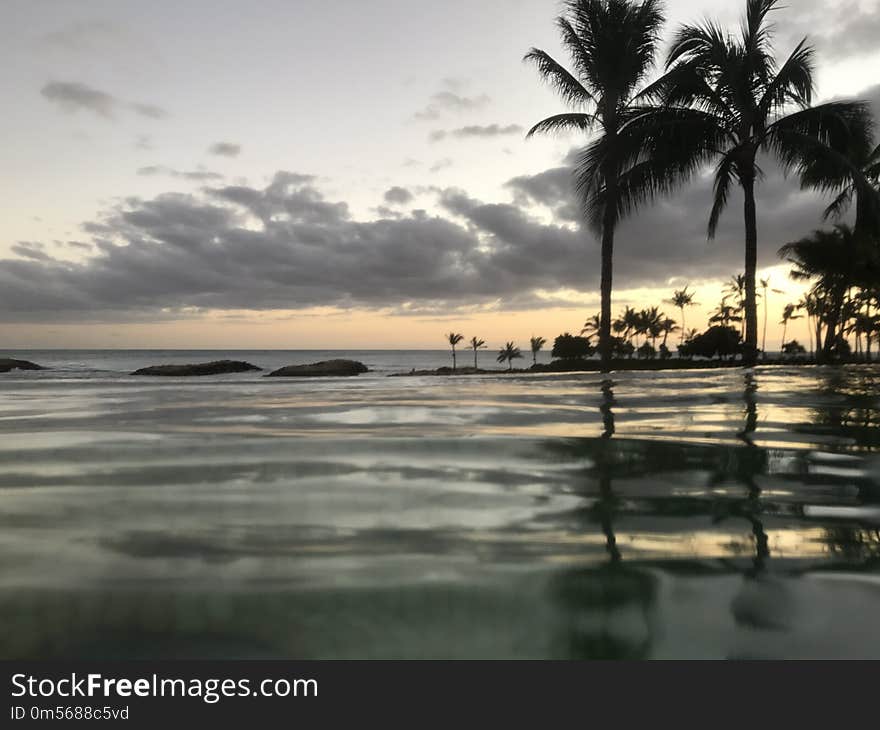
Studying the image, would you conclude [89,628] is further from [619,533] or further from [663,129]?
[663,129]

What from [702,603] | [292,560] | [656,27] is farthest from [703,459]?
[656,27]

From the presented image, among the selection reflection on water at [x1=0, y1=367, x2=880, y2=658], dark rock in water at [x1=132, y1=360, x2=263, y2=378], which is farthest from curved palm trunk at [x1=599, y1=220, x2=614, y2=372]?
dark rock in water at [x1=132, y1=360, x2=263, y2=378]

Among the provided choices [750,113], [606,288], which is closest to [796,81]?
[750,113]

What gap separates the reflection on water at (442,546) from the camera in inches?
39.4

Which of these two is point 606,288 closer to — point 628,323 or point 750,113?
point 750,113

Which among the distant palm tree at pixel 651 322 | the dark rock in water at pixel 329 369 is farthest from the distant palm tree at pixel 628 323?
the dark rock in water at pixel 329 369

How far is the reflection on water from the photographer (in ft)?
3.29

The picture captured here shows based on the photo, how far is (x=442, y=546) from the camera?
1413mm

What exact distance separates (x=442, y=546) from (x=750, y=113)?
14161 millimetres

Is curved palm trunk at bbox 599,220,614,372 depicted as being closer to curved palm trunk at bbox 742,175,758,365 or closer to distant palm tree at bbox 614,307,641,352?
curved palm trunk at bbox 742,175,758,365

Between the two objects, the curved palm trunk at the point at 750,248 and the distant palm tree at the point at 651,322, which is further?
the distant palm tree at the point at 651,322

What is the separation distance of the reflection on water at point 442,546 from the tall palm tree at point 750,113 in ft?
37.0

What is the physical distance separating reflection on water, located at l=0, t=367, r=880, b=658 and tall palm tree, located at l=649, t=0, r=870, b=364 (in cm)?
1126

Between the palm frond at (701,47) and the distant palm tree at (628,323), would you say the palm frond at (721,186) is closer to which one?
the palm frond at (701,47)
